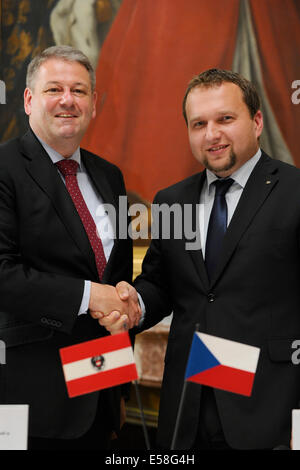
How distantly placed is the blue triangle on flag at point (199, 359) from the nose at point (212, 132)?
40.4 inches

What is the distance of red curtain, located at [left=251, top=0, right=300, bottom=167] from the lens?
4012 mm

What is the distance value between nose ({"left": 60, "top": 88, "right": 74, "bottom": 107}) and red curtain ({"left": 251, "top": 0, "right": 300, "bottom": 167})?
6.12ft

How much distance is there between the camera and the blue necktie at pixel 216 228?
2.47m

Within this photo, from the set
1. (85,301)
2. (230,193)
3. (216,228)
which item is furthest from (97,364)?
(230,193)

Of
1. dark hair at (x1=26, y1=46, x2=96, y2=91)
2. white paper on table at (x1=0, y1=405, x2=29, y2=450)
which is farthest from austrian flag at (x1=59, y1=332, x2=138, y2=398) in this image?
dark hair at (x1=26, y1=46, x2=96, y2=91)

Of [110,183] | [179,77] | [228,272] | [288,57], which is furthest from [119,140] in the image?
[228,272]

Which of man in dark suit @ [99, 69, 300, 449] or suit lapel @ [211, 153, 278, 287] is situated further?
suit lapel @ [211, 153, 278, 287]

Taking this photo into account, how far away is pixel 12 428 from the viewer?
1719 mm

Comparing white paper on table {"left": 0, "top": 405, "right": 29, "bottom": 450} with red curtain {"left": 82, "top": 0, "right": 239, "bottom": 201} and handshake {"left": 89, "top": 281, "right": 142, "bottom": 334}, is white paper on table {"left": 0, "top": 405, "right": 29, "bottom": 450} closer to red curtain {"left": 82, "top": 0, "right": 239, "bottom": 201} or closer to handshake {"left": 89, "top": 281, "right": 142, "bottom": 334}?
handshake {"left": 89, "top": 281, "right": 142, "bottom": 334}

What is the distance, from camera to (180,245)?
2600 mm

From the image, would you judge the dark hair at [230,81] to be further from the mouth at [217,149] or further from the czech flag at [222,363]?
the czech flag at [222,363]
